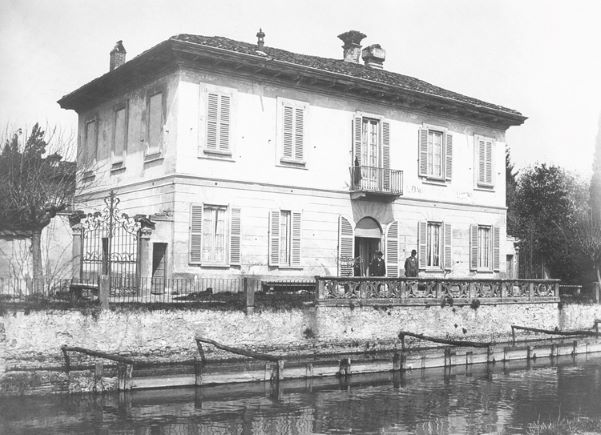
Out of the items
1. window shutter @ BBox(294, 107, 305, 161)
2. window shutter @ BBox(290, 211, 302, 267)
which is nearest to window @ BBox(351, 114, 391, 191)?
window shutter @ BBox(294, 107, 305, 161)

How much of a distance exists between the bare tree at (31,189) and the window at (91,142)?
381cm

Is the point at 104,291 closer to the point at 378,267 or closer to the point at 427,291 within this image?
the point at 378,267

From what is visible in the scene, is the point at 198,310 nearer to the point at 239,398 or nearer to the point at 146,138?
the point at 239,398

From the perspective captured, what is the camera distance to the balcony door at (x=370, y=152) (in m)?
26.6

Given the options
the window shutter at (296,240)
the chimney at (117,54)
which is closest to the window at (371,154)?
the window shutter at (296,240)

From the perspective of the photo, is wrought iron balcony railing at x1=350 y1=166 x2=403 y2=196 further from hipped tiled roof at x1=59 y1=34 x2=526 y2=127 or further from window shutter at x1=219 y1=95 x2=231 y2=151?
window shutter at x1=219 y1=95 x2=231 y2=151

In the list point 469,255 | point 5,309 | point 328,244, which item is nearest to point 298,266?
point 328,244

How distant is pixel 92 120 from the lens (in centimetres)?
2814

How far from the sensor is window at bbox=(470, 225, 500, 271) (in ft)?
98.6

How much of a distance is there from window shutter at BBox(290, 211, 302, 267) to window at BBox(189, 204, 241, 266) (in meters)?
2.10

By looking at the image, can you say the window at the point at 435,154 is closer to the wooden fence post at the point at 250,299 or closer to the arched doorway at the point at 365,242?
the arched doorway at the point at 365,242

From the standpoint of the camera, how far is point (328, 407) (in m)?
15.4

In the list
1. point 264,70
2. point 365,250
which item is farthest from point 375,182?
point 264,70

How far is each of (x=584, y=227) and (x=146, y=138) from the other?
2275 cm
